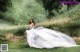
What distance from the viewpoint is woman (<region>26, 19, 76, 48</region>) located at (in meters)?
6.03

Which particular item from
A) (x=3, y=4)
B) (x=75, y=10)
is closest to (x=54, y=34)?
(x=75, y=10)

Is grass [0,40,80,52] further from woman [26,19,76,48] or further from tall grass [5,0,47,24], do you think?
tall grass [5,0,47,24]

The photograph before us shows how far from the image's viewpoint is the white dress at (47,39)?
237 inches

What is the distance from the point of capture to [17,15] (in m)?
6.06

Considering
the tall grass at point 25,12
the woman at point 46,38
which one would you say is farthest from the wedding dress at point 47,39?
the tall grass at point 25,12

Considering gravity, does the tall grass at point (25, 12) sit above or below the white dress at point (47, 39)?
above

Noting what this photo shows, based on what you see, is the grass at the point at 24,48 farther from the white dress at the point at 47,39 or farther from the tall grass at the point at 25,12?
the tall grass at the point at 25,12

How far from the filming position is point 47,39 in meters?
6.04

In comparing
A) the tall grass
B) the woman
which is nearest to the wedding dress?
the woman

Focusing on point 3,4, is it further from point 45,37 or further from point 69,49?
point 69,49

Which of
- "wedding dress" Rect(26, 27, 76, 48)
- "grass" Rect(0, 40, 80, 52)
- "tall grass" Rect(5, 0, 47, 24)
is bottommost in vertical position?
"grass" Rect(0, 40, 80, 52)

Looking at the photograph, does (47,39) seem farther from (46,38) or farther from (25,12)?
(25,12)

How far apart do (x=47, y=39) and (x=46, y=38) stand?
0.08 ft

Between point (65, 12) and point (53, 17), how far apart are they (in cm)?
22
